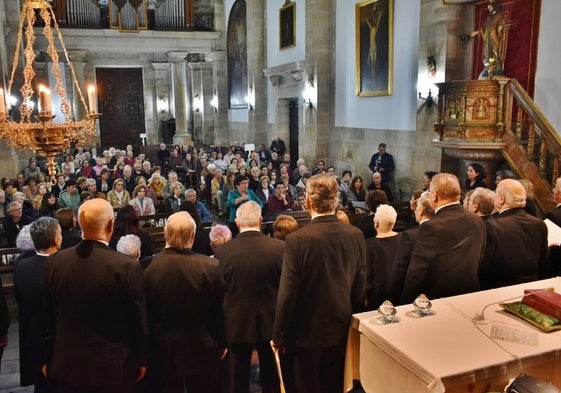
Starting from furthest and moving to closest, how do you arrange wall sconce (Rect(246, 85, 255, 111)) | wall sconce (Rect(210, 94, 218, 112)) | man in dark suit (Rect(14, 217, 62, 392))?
1. wall sconce (Rect(210, 94, 218, 112))
2. wall sconce (Rect(246, 85, 255, 111))
3. man in dark suit (Rect(14, 217, 62, 392))

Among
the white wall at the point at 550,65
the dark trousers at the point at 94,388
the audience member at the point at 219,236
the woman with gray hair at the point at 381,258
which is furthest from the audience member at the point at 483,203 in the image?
the white wall at the point at 550,65

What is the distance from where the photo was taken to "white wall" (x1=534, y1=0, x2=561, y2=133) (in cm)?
832

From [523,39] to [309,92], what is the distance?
6.85 meters

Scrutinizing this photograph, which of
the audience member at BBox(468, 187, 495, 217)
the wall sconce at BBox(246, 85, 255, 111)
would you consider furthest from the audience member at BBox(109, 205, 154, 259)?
the wall sconce at BBox(246, 85, 255, 111)

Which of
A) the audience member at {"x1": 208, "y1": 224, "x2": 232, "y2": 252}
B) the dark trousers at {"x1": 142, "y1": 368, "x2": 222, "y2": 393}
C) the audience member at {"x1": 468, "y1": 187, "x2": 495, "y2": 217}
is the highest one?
the audience member at {"x1": 468, "y1": 187, "x2": 495, "y2": 217}

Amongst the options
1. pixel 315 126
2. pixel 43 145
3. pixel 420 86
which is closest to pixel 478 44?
pixel 420 86

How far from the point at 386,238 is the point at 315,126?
1087 centimetres

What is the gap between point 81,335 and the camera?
120 inches

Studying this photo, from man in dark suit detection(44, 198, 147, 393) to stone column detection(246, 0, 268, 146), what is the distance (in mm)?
16345

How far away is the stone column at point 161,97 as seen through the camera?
2494 cm

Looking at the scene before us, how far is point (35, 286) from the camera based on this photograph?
3.60 metres

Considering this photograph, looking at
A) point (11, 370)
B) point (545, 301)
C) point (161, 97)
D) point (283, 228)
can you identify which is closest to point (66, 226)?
point (11, 370)

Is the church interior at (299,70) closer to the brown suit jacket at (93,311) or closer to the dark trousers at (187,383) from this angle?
the dark trousers at (187,383)

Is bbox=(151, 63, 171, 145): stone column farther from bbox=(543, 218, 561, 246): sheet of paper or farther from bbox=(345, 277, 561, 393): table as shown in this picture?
bbox=(345, 277, 561, 393): table
